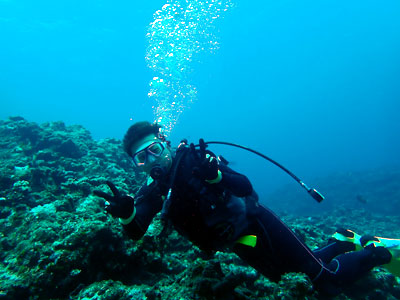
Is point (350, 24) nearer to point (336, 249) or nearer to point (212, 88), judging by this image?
point (212, 88)

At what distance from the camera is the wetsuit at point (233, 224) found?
2.91 meters

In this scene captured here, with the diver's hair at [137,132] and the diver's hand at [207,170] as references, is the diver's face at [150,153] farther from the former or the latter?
the diver's hand at [207,170]

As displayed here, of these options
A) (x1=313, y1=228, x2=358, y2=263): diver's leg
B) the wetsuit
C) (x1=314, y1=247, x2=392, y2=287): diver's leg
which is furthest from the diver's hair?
(x1=313, y1=228, x2=358, y2=263): diver's leg

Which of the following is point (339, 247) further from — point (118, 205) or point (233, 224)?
point (118, 205)

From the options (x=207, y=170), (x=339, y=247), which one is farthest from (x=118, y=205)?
(x=339, y=247)

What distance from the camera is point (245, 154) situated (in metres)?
165

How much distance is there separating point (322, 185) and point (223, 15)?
52.5 m

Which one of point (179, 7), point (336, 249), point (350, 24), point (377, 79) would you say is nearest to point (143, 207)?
point (336, 249)

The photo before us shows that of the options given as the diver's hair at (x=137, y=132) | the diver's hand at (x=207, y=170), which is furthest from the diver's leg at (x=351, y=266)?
the diver's hair at (x=137, y=132)

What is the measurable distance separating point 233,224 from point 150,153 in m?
1.53

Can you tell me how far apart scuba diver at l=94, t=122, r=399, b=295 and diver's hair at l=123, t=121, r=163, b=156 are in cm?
2

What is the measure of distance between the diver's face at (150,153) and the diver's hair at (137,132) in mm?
70

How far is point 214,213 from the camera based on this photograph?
2.90 meters

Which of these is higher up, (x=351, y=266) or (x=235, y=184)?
(x=235, y=184)
